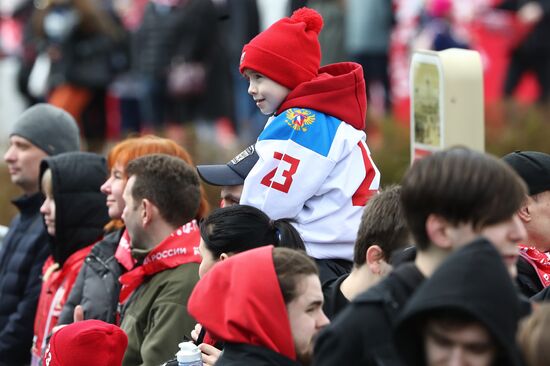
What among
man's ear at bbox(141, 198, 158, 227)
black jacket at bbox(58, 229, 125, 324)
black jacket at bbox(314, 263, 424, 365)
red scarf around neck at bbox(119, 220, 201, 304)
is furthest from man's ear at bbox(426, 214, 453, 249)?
black jacket at bbox(58, 229, 125, 324)

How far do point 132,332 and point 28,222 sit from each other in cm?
211

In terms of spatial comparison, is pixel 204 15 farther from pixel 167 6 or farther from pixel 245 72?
pixel 245 72

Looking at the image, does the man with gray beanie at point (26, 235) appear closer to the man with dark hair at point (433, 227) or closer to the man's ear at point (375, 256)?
the man's ear at point (375, 256)

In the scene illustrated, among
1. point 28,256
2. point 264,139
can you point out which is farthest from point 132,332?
point 28,256

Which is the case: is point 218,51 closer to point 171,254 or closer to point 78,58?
point 78,58

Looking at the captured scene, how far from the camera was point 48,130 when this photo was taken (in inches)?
331

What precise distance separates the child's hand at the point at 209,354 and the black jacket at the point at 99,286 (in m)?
1.34

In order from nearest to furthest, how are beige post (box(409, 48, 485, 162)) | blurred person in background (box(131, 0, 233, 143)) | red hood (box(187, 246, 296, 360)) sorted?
red hood (box(187, 246, 296, 360)) < beige post (box(409, 48, 485, 162)) < blurred person in background (box(131, 0, 233, 143))

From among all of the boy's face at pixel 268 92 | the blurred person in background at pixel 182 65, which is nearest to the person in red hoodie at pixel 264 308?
the boy's face at pixel 268 92

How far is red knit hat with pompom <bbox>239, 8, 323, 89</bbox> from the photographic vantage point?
19.5 ft

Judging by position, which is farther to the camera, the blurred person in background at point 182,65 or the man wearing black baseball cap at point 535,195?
the blurred person in background at point 182,65

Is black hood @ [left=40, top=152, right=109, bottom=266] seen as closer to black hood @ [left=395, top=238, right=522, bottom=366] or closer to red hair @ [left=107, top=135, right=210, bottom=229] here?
red hair @ [left=107, top=135, right=210, bottom=229]

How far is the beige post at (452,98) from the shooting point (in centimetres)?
700

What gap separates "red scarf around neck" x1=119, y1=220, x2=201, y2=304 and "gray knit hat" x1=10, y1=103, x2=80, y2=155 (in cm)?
233
